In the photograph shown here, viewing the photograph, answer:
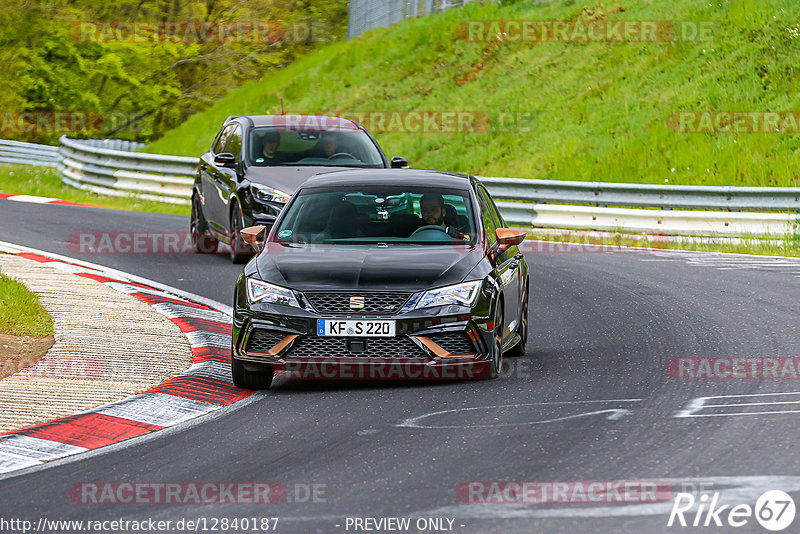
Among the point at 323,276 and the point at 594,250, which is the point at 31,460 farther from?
the point at 594,250

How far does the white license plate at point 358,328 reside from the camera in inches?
330

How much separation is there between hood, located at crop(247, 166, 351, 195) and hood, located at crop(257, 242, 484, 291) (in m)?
5.69

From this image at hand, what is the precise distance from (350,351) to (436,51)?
29.8 m

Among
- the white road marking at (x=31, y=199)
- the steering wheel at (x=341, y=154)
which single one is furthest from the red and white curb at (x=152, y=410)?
the white road marking at (x=31, y=199)

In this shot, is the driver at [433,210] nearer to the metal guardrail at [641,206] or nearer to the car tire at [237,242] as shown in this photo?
the car tire at [237,242]

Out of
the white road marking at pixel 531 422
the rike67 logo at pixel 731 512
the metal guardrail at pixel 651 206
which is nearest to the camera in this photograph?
the rike67 logo at pixel 731 512

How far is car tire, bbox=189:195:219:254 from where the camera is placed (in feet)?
56.2

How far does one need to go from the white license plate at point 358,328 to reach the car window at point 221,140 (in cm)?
910

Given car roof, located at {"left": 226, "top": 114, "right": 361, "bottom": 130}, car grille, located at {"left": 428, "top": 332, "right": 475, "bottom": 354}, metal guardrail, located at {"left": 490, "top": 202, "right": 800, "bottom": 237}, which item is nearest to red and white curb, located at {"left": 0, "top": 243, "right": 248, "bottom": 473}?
car grille, located at {"left": 428, "top": 332, "right": 475, "bottom": 354}

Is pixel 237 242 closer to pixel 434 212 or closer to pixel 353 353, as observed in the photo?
pixel 434 212

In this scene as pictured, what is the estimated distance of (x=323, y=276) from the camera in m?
8.63

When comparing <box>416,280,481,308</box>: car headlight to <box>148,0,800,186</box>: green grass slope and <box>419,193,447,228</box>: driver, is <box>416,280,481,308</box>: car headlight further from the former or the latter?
<box>148,0,800,186</box>: green grass slope

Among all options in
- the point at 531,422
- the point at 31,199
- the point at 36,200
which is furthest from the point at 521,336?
the point at 31,199

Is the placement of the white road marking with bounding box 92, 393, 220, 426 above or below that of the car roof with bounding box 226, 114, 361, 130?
below
